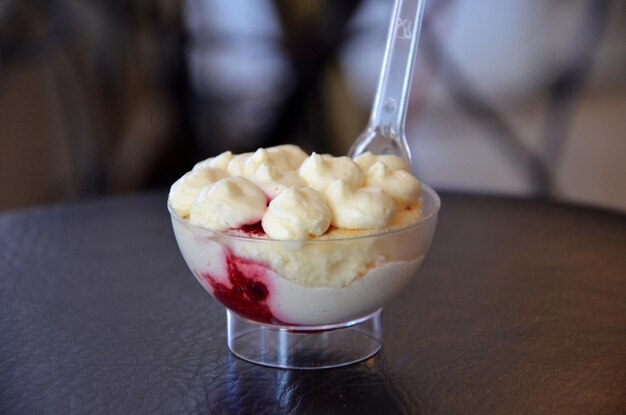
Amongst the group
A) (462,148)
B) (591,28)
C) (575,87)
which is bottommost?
(462,148)

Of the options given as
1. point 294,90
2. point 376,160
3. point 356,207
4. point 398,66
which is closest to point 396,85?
point 398,66

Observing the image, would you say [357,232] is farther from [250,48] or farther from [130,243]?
[250,48]

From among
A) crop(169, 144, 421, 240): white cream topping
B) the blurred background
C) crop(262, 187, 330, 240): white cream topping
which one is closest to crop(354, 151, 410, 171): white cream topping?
crop(169, 144, 421, 240): white cream topping

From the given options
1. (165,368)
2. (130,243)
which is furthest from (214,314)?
(130,243)

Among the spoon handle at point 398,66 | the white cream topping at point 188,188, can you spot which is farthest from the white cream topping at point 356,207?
the spoon handle at point 398,66

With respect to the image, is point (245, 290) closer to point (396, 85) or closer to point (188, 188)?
point (188, 188)

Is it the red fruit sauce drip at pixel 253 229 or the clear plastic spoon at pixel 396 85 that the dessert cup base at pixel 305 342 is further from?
the clear plastic spoon at pixel 396 85
